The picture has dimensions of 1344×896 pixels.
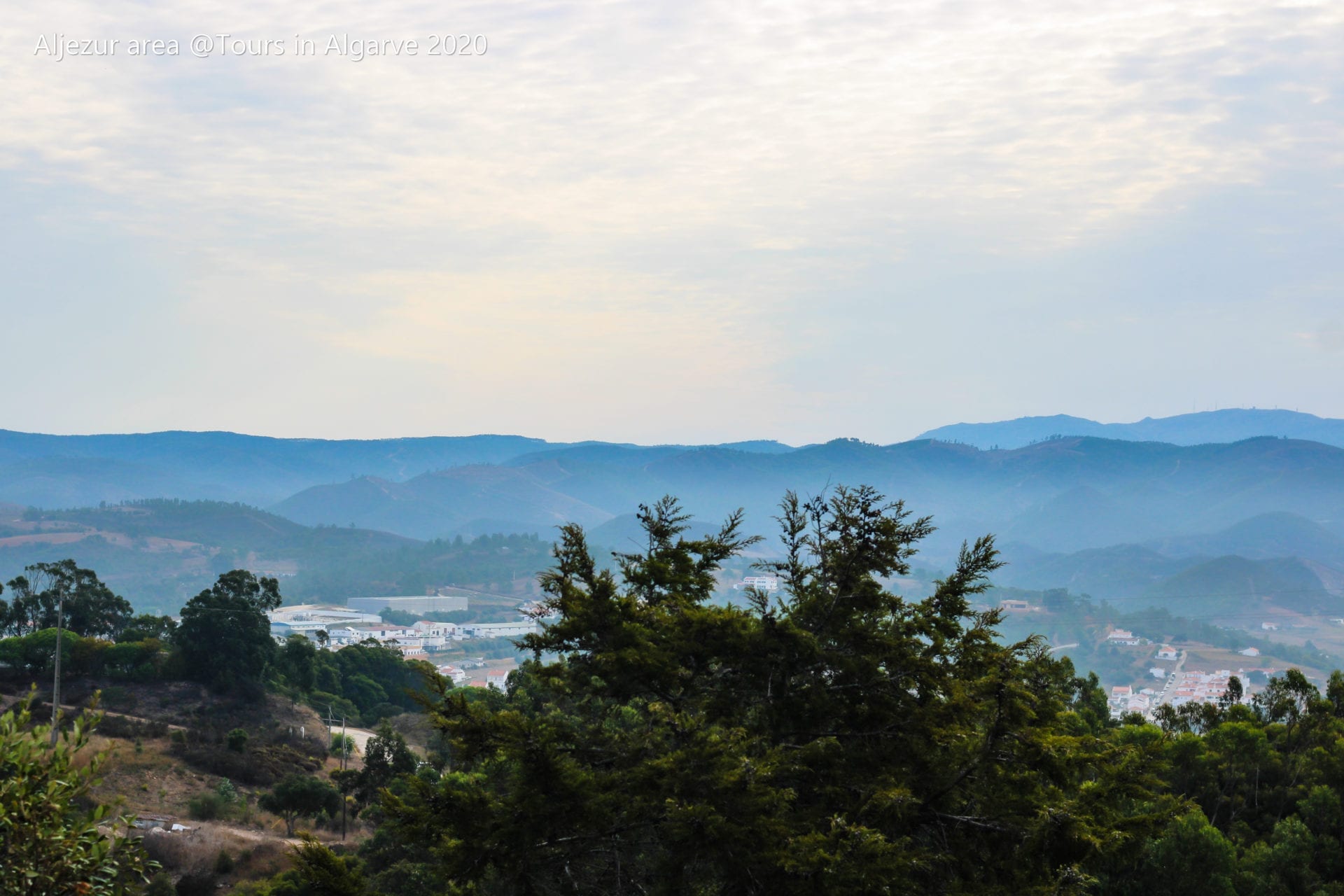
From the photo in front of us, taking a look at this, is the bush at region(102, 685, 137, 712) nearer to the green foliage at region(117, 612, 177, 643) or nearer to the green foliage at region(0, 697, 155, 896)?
the green foliage at region(117, 612, 177, 643)

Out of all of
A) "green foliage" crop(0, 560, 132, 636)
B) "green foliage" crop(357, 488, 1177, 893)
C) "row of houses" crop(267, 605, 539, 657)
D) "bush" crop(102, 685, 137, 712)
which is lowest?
"row of houses" crop(267, 605, 539, 657)

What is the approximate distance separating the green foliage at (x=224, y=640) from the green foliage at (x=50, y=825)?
144 ft

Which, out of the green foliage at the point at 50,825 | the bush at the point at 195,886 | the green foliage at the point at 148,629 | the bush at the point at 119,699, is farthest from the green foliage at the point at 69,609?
the green foliage at the point at 50,825

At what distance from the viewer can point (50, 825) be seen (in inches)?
258

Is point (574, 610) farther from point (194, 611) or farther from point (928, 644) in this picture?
point (194, 611)

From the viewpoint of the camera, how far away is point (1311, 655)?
560 ft

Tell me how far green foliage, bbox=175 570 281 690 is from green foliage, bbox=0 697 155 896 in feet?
144

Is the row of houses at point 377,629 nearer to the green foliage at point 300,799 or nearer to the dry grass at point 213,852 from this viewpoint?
the green foliage at point 300,799

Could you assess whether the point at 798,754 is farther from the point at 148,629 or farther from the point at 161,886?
the point at 148,629

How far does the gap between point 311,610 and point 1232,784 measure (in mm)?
184474

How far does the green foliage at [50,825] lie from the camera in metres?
6.31

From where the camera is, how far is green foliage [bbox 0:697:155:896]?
631 centimetres

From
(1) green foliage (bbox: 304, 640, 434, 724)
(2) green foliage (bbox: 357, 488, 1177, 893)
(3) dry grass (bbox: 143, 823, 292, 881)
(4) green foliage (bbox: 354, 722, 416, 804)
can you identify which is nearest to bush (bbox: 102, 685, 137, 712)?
(1) green foliage (bbox: 304, 640, 434, 724)

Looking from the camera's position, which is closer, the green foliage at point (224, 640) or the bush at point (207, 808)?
the bush at point (207, 808)
